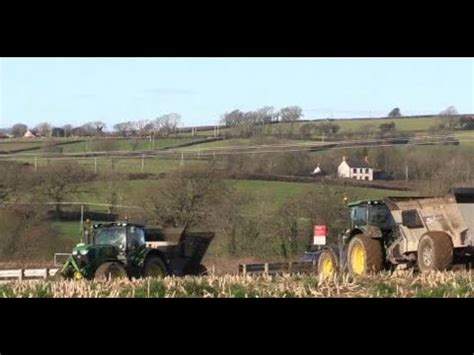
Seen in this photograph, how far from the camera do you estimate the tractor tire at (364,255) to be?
1684cm

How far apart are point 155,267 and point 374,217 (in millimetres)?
5015

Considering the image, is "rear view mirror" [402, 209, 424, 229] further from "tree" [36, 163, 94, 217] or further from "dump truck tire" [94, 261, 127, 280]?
"tree" [36, 163, 94, 217]

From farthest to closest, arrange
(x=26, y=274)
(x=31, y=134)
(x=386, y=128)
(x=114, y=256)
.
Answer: (x=31, y=134), (x=386, y=128), (x=26, y=274), (x=114, y=256)

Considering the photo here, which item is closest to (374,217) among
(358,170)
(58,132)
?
(358,170)

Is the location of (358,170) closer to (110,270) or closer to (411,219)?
(411,219)

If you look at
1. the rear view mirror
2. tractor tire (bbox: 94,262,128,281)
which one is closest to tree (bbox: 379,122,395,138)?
the rear view mirror

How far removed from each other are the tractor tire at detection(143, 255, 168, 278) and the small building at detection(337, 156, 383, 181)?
20.3m

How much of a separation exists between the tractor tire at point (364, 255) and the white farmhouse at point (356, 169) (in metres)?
21.4

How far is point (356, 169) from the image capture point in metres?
→ 41.3

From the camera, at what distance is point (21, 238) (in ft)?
107

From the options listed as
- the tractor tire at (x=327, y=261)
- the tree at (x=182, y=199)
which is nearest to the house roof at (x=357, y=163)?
the tree at (x=182, y=199)

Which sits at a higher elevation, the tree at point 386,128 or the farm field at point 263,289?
the tree at point 386,128

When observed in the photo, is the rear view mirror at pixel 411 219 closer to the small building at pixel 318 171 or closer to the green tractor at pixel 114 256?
the green tractor at pixel 114 256
